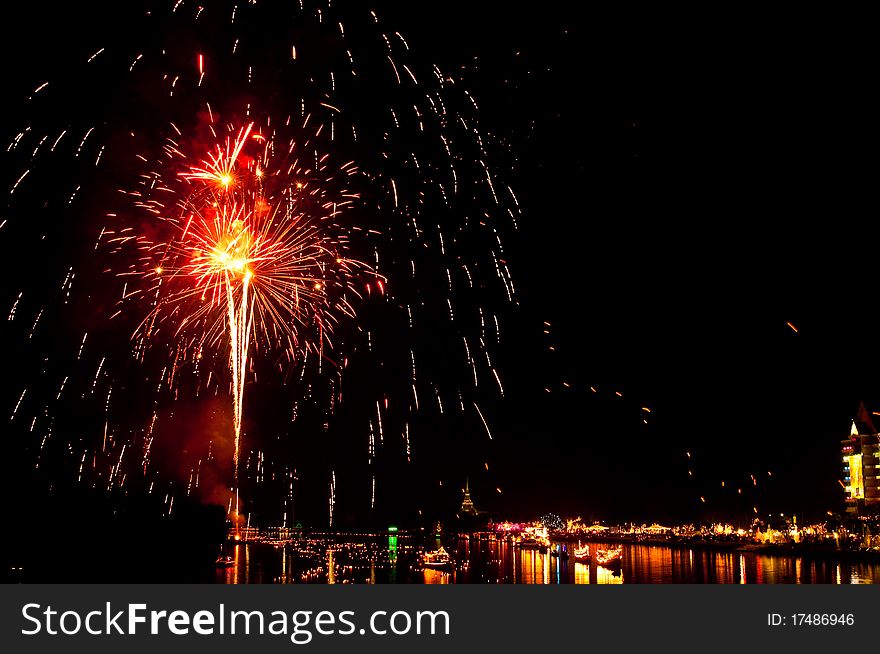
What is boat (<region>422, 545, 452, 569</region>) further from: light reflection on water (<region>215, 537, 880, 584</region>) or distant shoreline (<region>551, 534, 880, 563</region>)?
distant shoreline (<region>551, 534, 880, 563</region>)

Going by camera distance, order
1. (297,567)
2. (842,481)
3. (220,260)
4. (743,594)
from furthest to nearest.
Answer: (842,481)
(297,567)
(220,260)
(743,594)

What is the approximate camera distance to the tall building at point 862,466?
9662 cm

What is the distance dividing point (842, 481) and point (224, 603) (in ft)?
364

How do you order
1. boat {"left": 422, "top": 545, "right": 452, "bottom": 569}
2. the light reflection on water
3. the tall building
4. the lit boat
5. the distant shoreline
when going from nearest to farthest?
1. the light reflection on water
2. the distant shoreline
3. boat {"left": 422, "top": 545, "right": 452, "bottom": 569}
4. the tall building
5. the lit boat

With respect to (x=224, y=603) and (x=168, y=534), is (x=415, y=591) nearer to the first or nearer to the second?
(x=224, y=603)

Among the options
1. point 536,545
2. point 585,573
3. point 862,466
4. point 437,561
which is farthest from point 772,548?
point 437,561

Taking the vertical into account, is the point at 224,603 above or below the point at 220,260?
below

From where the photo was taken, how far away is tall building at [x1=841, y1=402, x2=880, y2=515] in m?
96.6

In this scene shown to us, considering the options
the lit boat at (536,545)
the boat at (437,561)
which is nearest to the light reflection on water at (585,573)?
the boat at (437,561)

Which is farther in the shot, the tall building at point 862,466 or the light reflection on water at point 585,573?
the tall building at point 862,466

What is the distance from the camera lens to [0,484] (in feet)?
104

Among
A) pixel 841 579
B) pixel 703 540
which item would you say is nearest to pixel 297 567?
pixel 841 579

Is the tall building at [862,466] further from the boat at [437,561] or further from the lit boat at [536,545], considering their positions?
the boat at [437,561]

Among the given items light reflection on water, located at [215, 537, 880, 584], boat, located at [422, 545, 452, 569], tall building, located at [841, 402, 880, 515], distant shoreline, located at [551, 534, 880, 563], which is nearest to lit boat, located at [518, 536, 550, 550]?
distant shoreline, located at [551, 534, 880, 563]
